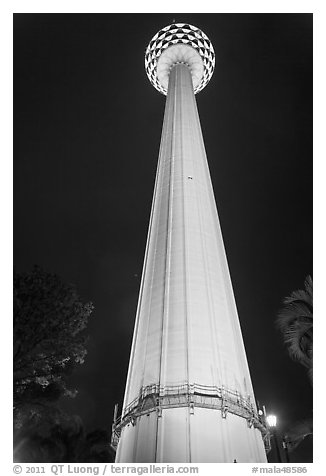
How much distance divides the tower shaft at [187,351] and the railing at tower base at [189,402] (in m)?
0.04

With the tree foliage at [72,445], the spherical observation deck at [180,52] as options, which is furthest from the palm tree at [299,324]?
the spherical observation deck at [180,52]

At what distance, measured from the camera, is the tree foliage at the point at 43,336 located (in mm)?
17906

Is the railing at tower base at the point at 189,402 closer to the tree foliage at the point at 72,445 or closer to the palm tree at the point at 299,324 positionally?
the tree foliage at the point at 72,445

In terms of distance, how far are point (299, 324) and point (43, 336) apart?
30.4ft

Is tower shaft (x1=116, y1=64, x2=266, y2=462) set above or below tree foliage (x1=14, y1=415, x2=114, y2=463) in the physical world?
above

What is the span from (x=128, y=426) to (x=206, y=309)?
22.8 ft

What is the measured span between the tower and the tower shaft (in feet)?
0.15

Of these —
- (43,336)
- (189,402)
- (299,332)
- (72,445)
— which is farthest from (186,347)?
(72,445)

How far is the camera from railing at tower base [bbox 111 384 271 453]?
69.9 feet

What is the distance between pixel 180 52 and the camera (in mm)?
52375

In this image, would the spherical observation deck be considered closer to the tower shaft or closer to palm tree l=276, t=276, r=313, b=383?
the tower shaft

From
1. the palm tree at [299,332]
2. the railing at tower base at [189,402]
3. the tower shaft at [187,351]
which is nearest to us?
the palm tree at [299,332]

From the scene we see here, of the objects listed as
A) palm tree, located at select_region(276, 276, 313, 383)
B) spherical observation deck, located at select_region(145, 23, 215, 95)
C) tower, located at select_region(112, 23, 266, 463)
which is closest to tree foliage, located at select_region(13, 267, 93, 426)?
tower, located at select_region(112, 23, 266, 463)
